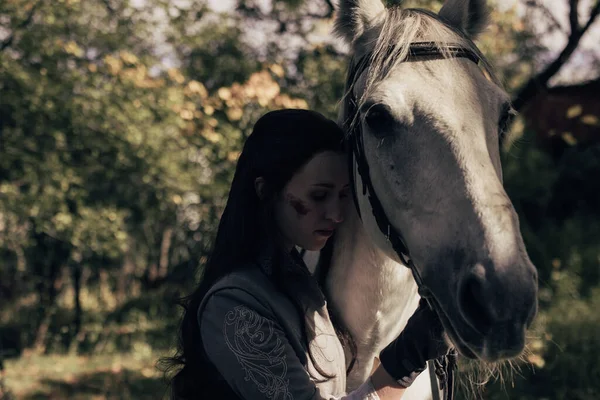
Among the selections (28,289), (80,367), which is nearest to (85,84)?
(80,367)

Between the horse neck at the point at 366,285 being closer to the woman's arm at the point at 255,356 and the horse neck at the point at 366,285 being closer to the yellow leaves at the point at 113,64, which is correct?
the woman's arm at the point at 255,356

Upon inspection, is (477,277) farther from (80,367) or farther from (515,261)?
(80,367)

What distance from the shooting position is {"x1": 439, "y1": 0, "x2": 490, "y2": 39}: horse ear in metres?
1.97

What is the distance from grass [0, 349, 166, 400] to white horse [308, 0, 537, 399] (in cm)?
500

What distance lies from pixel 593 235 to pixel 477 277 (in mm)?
10288

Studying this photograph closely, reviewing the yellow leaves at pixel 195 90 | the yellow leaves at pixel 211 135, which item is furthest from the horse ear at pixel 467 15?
the yellow leaves at pixel 195 90

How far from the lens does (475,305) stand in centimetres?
129

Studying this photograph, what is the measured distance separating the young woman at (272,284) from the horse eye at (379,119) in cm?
18

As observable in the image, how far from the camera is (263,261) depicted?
5.74 ft

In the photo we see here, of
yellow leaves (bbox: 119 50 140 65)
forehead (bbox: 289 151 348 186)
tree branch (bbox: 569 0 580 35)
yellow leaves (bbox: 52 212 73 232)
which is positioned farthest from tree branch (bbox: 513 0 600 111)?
forehead (bbox: 289 151 348 186)

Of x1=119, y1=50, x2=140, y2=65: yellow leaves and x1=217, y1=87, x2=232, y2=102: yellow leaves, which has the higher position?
x1=217, y1=87, x2=232, y2=102: yellow leaves

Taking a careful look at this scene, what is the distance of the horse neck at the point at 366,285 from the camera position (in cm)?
190

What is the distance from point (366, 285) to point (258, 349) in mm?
492

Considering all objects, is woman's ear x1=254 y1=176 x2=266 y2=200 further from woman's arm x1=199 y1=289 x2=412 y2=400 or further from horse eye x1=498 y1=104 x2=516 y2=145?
horse eye x1=498 y1=104 x2=516 y2=145
